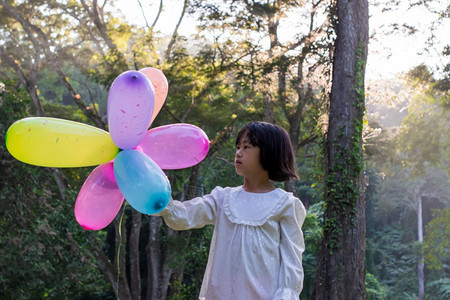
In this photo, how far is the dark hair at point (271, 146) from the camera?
7.79ft

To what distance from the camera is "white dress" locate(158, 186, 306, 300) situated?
224cm

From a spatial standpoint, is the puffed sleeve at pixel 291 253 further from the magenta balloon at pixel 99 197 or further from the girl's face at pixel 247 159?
the magenta balloon at pixel 99 197

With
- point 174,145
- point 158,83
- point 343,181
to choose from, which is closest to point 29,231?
point 343,181

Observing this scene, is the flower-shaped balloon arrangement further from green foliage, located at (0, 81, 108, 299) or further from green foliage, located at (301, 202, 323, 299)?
green foliage, located at (301, 202, 323, 299)

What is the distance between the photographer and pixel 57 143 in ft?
7.51

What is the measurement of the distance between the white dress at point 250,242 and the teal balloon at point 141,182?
124 millimetres

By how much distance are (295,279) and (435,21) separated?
8861 millimetres

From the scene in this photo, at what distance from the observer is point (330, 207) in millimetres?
6246

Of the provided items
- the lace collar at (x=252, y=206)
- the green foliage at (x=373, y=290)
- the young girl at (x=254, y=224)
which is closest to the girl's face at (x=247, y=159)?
the young girl at (x=254, y=224)

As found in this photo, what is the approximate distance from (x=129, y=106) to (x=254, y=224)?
2.22 ft

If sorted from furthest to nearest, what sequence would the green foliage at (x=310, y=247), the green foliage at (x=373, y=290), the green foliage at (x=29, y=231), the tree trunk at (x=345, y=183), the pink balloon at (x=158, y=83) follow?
1. the green foliage at (x=373, y=290)
2. the green foliage at (x=310, y=247)
3. the green foliage at (x=29, y=231)
4. the tree trunk at (x=345, y=183)
5. the pink balloon at (x=158, y=83)

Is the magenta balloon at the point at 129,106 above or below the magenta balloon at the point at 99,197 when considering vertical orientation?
above

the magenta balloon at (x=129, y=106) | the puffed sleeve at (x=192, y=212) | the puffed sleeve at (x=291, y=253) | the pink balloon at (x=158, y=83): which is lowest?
the puffed sleeve at (x=291, y=253)

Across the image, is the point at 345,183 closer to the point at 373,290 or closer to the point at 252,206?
the point at 252,206
